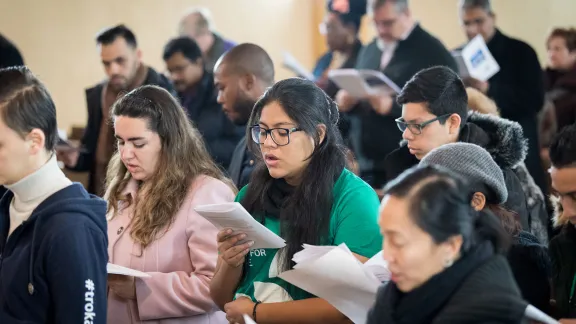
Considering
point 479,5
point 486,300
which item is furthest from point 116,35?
point 486,300

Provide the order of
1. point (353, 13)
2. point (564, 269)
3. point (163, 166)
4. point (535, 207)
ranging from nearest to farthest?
point (564, 269), point (163, 166), point (535, 207), point (353, 13)

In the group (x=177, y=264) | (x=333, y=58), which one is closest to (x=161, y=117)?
(x=177, y=264)

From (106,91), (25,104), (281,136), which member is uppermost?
(25,104)

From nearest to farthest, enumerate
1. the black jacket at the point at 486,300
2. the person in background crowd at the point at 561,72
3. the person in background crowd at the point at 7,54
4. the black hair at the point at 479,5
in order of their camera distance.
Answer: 1. the black jacket at the point at 486,300
2. the person in background crowd at the point at 7,54
3. the black hair at the point at 479,5
4. the person in background crowd at the point at 561,72

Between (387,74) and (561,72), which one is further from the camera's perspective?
(561,72)

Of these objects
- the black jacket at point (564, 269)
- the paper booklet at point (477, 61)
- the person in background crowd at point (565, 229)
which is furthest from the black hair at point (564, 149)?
the paper booklet at point (477, 61)

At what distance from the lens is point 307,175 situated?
8.66ft

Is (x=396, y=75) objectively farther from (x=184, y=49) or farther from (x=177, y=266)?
(x=177, y=266)

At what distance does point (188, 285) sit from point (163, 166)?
1.57ft

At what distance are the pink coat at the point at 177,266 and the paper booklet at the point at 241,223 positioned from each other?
1.49 feet

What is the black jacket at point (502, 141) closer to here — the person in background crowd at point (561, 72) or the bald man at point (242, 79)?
the bald man at point (242, 79)

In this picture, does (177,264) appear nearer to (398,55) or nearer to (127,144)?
(127,144)

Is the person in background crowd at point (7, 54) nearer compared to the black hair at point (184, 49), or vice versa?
the person in background crowd at point (7, 54)

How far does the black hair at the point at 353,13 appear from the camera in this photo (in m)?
6.46
